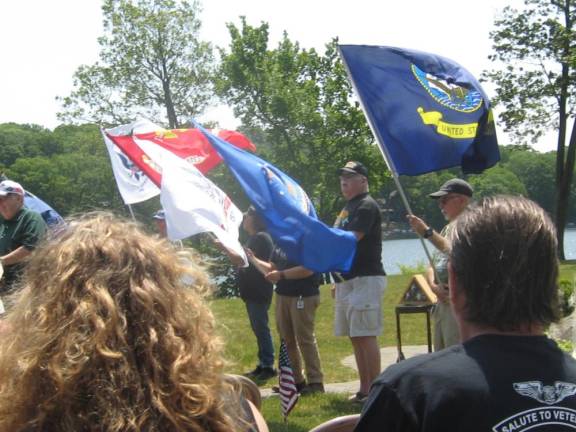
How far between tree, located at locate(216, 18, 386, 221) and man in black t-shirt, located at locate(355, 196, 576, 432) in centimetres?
3979

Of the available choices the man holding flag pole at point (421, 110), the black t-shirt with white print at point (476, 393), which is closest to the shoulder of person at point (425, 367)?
the black t-shirt with white print at point (476, 393)

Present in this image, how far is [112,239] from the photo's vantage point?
84.0 inches

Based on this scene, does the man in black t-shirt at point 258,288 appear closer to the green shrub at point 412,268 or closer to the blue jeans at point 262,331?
the blue jeans at point 262,331

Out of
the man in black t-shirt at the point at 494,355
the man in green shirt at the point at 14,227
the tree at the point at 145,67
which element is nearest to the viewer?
the man in black t-shirt at the point at 494,355

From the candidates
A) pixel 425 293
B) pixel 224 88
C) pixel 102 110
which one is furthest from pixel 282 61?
pixel 425 293

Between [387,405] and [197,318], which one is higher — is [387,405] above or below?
below

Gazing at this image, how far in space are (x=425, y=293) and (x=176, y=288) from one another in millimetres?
6544

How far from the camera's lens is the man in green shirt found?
755 cm

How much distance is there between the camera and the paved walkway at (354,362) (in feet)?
26.3

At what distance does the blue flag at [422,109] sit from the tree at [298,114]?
117 feet

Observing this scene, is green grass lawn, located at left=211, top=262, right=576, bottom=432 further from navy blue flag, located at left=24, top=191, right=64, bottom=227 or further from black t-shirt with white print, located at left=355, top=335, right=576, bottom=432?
navy blue flag, located at left=24, top=191, right=64, bottom=227

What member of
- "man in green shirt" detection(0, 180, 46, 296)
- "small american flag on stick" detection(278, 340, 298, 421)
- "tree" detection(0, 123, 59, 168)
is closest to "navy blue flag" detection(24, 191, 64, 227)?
"man in green shirt" detection(0, 180, 46, 296)

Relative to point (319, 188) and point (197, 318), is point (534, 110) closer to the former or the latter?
point (319, 188)

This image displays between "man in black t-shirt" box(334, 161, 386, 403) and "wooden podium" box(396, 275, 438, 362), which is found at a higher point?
"man in black t-shirt" box(334, 161, 386, 403)
